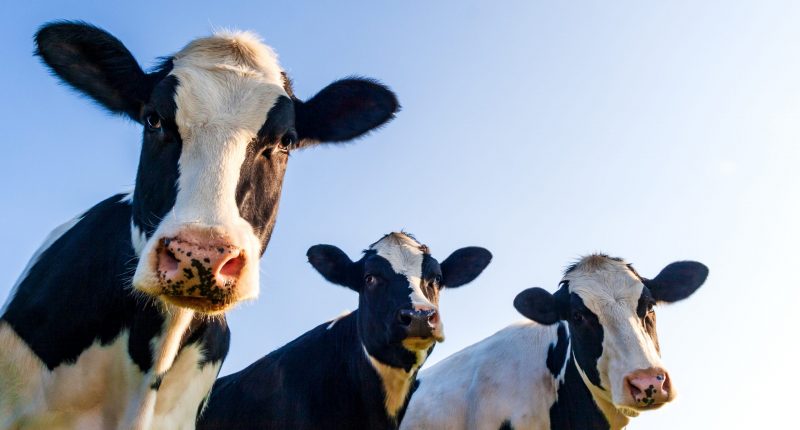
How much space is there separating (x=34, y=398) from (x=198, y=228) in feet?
4.85

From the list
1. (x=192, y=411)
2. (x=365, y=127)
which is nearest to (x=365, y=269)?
(x=365, y=127)

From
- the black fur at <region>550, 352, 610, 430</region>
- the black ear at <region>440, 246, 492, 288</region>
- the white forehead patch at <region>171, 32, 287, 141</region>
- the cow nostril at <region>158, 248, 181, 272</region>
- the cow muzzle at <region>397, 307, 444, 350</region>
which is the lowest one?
the black fur at <region>550, 352, 610, 430</region>

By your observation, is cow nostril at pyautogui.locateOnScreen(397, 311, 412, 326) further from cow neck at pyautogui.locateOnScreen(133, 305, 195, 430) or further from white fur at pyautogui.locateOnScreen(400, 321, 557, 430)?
cow neck at pyautogui.locateOnScreen(133, 305, 195, 430)

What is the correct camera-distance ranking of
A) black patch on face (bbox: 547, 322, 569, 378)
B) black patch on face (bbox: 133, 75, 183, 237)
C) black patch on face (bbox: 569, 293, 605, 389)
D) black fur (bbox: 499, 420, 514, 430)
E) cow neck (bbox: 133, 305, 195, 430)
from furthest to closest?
1. black patch on face (bbox: 547, 322, 569, 378)
2. black fur (bbox: 499, 420, 514, 430)
3. black patch on face (bbox: 569, 293, 605, 389)
4. cow neck (bbox: 133, 305, 195, 430)
5. black patch on face (bbox: 133, 75, 183, 237)

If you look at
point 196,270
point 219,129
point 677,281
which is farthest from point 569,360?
point 196,270

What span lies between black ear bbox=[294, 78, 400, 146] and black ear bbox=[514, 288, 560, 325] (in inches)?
158

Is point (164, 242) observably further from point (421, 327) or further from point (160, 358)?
point (421, 327)

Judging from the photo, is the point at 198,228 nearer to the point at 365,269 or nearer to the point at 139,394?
the point at 139,394

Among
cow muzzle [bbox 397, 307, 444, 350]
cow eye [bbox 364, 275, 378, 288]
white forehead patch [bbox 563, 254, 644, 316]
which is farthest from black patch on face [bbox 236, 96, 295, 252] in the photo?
white forehead patch [bbox 563, 254, 644, 316]

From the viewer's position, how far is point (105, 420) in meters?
4.27

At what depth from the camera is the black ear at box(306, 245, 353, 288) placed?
949cm

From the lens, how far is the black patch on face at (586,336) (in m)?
8.20

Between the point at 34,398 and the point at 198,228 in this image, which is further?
the point at 34,398

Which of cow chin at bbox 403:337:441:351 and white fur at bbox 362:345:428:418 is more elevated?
cow chin at bbox 403:337:441:351
